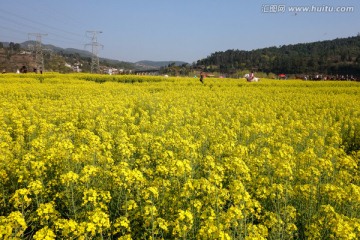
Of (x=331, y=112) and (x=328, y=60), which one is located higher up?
(x=328, y=60)

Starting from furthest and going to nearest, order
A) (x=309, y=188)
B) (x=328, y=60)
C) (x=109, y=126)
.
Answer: (x=328, y=60)
(x=109, y=126)
(x=309, y=188)

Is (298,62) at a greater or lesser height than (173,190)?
greater

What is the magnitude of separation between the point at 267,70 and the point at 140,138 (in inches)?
4540

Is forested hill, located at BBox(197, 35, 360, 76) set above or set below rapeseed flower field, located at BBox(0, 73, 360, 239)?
above

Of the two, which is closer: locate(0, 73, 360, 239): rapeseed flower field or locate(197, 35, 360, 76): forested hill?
locate(0, 73, 360, 239): rapeseed flower field

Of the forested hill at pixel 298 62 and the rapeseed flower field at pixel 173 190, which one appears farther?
the forested hill at pixel 298 62

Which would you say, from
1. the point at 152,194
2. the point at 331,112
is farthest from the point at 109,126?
the point at 331,112

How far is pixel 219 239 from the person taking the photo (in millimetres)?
3869

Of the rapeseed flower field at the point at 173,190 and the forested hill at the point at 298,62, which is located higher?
the forested hill at the point at 298,62

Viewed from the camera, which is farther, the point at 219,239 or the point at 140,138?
the point at 140,138

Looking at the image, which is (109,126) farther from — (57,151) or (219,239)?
(219,239)

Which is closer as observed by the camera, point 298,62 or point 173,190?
point 173,190

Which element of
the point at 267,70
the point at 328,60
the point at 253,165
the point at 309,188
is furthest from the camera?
the point at 267,70

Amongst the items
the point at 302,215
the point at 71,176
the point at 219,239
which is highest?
the point at 71,176
